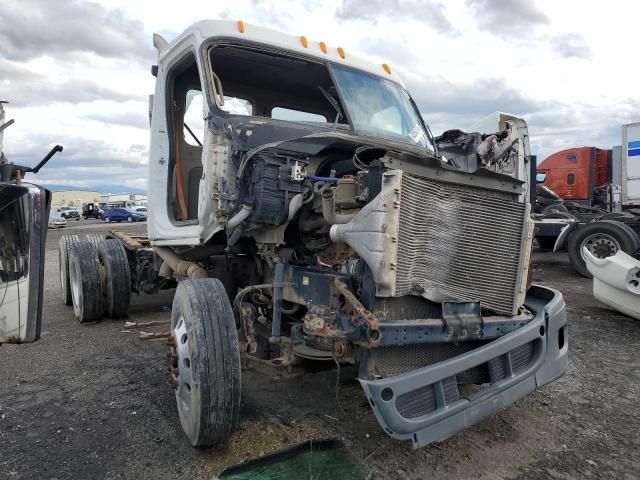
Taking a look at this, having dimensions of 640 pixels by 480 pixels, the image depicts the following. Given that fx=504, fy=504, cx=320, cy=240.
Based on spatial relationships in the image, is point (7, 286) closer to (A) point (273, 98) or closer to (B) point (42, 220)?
(B) point (42, 220)

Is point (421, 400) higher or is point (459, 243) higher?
point (459, 243)

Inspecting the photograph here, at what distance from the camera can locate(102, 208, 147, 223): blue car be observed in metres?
44.3

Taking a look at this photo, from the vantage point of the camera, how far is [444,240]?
2820 mm

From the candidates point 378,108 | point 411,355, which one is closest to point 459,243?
point 411,355

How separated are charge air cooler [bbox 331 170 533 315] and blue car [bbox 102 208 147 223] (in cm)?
4440

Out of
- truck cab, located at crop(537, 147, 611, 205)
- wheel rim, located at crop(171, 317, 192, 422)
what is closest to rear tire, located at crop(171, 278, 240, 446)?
wheel rim, located at crop(171, 317, 192, 422)

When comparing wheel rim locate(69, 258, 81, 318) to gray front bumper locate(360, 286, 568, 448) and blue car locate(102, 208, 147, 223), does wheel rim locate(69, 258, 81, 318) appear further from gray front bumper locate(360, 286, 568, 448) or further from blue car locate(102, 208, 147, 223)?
blue car locate(102, 208, 147, 223)

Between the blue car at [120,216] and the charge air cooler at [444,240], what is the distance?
44.4 m

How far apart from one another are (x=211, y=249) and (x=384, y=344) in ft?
7.30

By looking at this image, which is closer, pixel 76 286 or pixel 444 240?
pixel 444 240

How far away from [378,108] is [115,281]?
396 cm

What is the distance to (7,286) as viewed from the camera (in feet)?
8.81

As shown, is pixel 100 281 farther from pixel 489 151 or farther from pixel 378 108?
pixel 489 151

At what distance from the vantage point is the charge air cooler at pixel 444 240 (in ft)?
8.36
